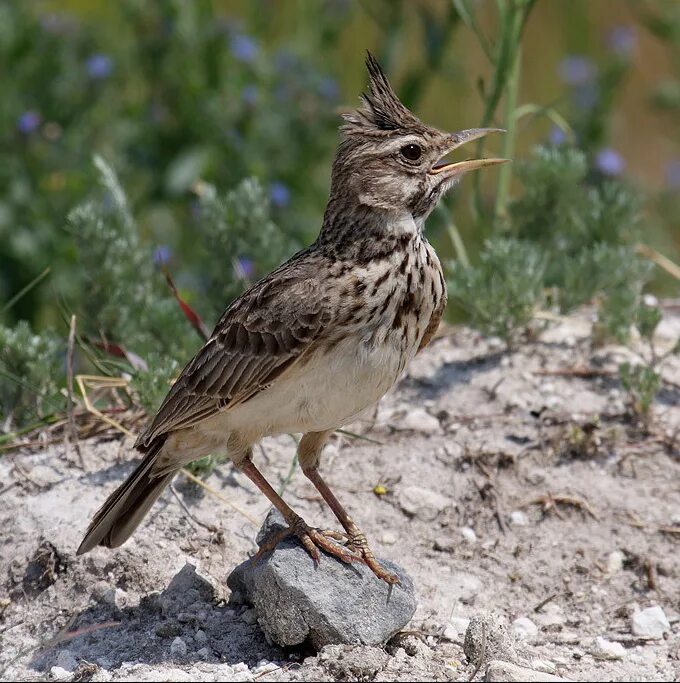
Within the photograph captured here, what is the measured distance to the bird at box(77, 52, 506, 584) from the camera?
459cm

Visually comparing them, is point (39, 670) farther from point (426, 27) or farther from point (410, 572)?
point (426, 27)

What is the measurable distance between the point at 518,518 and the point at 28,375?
2405mm

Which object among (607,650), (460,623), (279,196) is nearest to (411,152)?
(460,623)

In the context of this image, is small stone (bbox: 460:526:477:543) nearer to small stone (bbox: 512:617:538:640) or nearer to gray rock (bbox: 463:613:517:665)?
small stone (bbox: 512:617:538:640)

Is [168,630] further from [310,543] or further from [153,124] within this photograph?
[153,124]

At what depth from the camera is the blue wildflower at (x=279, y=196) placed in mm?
7980

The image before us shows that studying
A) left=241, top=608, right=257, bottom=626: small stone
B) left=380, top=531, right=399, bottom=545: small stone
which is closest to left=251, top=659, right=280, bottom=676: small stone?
left=241, top=608, right=257, bottom=626: small stone

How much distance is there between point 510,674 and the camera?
424 cm

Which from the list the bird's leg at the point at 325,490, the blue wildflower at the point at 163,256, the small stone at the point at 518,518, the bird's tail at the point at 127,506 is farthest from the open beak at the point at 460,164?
the blue wildflower at the point at 163,256

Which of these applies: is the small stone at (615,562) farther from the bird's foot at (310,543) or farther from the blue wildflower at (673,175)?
the blue wildflower at (673,175)

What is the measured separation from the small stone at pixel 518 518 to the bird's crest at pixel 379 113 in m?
1.83

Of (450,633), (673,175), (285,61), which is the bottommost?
(450,633)

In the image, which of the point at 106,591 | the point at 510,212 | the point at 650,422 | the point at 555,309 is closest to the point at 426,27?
the point at 510,212

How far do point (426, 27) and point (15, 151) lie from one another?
2801 millimetres
